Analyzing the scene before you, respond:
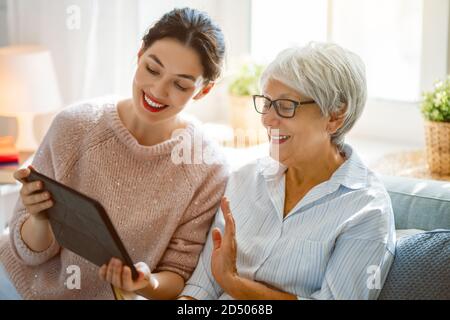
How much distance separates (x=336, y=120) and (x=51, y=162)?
2.21 feet

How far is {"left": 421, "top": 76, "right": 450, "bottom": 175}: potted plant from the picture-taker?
2389 mm

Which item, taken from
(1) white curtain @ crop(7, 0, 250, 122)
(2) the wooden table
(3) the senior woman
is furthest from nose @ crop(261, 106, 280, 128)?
(1) white curtain @ crop(7, 0, 250, 122)

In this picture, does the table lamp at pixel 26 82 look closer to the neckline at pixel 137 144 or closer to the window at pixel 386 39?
the neckline at pixel 137 144

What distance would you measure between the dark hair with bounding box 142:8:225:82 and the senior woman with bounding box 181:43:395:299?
14 cm

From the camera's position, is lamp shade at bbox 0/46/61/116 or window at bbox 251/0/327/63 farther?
window at bbox 251/0/327/63

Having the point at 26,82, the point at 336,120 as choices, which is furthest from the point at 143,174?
the point at 26,82

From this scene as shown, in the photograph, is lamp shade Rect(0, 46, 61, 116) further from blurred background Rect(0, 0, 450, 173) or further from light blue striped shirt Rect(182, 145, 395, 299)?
light blue striped shirt Rect(182, 145, 395, 299)

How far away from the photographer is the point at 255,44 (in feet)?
10.3

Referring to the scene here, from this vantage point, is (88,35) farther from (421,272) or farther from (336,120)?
(421,272)

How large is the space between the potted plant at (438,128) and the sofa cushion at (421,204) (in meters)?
0.54

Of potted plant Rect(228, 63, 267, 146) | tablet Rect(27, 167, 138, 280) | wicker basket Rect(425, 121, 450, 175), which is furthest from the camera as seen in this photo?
potted plant Rect(228, 63, 267, 146)

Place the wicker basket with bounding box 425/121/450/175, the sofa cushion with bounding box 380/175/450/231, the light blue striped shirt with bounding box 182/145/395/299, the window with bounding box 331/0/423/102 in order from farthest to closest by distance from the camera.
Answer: the window with bounding box 331/0/423/102 → the wicker basket with bounding box 425/121/450/175 → the sofa cushion with bounding box 380/175/450/231 → the light blue striped shirt with bounding box 182/145/395/299

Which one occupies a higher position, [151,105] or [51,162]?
[151,105]

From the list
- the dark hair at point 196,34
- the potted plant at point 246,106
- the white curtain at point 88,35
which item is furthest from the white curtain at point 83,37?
the dark hair at point 196,34
